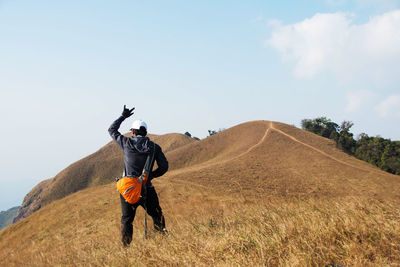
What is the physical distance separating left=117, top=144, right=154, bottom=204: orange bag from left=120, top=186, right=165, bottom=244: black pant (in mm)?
204

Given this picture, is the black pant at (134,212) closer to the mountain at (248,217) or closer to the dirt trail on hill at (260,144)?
the mountain at (248,217)

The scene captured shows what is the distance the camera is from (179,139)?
302ft

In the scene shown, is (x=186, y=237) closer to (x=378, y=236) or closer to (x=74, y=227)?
(x=378, y=236)

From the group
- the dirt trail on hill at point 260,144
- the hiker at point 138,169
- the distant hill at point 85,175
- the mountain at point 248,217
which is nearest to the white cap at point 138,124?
the hiker at point 138,169

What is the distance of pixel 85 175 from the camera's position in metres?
78.6

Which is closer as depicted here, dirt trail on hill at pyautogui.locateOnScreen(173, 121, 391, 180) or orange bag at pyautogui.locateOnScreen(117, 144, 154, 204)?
orange bag at pyautogui.locateOnScreen(117, 144, 154, 204)

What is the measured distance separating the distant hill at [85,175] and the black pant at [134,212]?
72.0m

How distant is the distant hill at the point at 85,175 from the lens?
72.8m

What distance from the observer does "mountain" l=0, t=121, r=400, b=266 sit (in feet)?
10.6

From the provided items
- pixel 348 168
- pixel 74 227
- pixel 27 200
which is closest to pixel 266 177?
pixel 348 168

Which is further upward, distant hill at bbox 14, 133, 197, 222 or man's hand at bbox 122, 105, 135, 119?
man's hand at bbox 122, 105, 135, 119

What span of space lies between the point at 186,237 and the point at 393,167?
161 feet

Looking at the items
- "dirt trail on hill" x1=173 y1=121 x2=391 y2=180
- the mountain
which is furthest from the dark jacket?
"dirt trail on hill" x1=173 y1=121 x2=391 y2=180

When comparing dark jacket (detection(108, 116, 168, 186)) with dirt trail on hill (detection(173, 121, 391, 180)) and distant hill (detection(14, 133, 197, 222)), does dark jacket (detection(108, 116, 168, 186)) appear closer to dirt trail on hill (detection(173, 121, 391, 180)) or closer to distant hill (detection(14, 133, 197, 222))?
dirt trail on hill (detection(173, 121, 391, 180))
